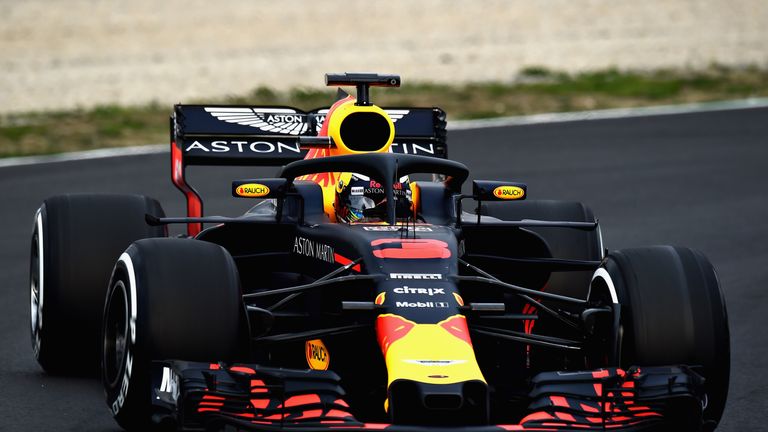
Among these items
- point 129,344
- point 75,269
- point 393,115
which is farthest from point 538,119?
point 129,344

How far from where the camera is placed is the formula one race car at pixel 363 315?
6.09 m

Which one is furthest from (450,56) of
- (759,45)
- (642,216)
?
(642,216)

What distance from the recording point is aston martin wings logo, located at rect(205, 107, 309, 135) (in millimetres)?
10180

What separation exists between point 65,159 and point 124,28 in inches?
667

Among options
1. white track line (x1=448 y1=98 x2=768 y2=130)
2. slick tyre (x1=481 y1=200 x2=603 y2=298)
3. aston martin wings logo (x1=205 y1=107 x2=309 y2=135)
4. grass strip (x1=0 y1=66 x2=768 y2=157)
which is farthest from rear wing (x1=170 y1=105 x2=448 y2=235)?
white track line (x1=448 y1=98 x2=768 y2=130)

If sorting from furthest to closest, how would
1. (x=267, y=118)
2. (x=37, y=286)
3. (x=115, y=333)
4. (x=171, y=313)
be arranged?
(x=267, y=118) → (x=37, y=286) → (x=115, y=333) → (x=171, y=313)

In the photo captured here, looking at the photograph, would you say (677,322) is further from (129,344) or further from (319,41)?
(319,41)

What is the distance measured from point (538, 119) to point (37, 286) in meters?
12.5

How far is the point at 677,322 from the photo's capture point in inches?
265

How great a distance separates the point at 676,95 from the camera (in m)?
22.6

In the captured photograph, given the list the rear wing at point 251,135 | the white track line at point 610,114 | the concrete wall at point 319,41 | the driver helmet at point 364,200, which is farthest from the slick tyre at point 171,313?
the concrete wall at point 319,41

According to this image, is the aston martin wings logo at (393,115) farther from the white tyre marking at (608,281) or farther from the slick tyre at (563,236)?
the white tyre marking at (608,281)

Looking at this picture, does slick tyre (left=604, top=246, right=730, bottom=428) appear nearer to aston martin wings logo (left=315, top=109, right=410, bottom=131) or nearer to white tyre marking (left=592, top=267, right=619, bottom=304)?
white tyre marking (left=592, top=267, right=619, bottom=304)

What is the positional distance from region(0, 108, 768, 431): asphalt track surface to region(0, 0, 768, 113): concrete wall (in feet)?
22.2
